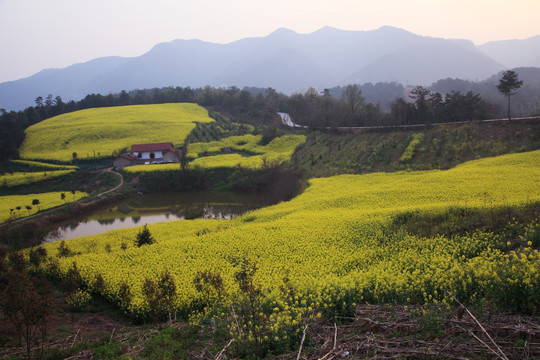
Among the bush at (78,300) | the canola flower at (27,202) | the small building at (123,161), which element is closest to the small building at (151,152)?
the small building at (123,161)

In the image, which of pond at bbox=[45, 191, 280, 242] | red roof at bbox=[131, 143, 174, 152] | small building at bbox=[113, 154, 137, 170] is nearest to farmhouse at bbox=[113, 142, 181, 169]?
red roof at bbox=[131, 143, 174, 152]

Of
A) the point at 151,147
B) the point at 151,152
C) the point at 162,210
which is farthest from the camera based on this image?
the point at 151,147

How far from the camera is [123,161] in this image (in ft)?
140

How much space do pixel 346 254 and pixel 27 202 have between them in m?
30.5

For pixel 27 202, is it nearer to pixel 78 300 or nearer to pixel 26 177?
pixel 26 177

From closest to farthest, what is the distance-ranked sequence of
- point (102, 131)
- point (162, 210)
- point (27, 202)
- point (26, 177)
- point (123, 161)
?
1. point (27, 202)
2. point (162, 210)
3. point (26, 177)
4. point (123, 161)
5. point (102, 131)

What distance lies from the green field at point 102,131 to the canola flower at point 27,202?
1095cm

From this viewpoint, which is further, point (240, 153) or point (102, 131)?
point (102, 131)

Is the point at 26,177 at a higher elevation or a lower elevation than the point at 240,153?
lower

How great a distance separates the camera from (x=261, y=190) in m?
35.9

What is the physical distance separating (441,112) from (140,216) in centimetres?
3397

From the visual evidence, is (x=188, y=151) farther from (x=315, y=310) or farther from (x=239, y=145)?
(x=315, y=310)

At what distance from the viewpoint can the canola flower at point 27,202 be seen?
91.1 ft

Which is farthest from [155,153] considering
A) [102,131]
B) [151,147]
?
[102,131]
